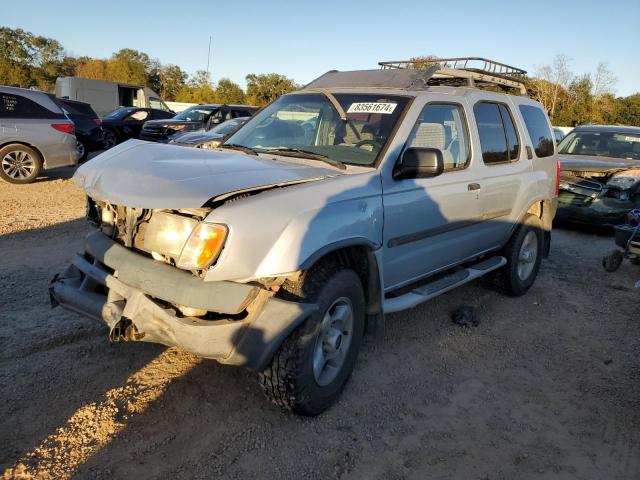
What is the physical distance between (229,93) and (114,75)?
1377 cm

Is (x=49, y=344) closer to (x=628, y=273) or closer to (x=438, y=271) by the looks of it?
(x=438, y=271)

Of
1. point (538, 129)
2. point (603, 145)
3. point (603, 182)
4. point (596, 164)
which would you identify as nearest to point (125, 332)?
point (538, 129)

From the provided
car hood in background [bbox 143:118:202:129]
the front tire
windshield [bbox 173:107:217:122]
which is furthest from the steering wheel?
windshield [bbox 173:107:217:122]

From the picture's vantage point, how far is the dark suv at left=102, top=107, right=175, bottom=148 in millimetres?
16269

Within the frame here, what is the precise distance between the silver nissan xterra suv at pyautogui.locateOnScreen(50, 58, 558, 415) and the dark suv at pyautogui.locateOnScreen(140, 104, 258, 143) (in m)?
10.1

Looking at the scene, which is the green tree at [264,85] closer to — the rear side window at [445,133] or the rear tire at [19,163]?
the rear tire at [19,163]

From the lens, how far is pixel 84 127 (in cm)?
1320

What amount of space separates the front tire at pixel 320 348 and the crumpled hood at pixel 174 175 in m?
0.64

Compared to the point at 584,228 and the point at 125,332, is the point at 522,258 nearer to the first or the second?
the point at 125,332

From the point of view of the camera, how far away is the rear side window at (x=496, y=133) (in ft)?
14.8

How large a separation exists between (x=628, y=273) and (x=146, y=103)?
78.6 ft

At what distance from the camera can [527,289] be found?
5.62 m

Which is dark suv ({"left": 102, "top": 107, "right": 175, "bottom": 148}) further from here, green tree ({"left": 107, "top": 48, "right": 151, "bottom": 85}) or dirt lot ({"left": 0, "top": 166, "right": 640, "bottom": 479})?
green tree ({"left": 107, "top": 48, "right": 151, "bottom": 85})

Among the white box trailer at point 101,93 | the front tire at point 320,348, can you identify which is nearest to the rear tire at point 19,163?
the front tire at point 320,348
